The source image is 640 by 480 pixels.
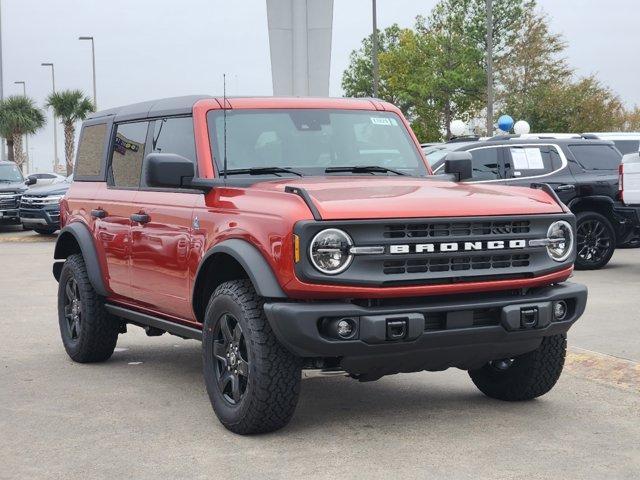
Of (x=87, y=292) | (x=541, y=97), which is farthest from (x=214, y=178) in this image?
(x=541, y=97)

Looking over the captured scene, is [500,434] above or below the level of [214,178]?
below

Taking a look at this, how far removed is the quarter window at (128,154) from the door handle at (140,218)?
37cm

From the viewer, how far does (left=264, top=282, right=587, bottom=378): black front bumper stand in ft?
17.7

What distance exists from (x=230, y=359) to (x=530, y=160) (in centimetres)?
1009

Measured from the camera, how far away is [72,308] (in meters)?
8.45

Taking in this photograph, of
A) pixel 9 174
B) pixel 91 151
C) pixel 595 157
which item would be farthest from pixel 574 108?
pixel 91 151

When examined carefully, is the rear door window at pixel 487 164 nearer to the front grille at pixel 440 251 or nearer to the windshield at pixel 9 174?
the front grille at pixel 440 251

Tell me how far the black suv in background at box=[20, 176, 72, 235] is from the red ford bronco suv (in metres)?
16.2

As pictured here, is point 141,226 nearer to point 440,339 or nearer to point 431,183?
point 431,183

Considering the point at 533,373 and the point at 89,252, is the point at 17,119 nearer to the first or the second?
the point at 89,252

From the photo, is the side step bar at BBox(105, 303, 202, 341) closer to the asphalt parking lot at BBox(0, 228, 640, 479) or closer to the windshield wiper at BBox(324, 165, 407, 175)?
the asphalt parking lot at BBox(0, 228, 640, 479)

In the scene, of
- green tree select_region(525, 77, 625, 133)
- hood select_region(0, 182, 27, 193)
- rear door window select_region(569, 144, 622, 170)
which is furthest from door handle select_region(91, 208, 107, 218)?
green tree select_region(525, 77, 625, 133)

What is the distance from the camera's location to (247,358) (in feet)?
19.0

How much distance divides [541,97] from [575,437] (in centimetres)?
5629
